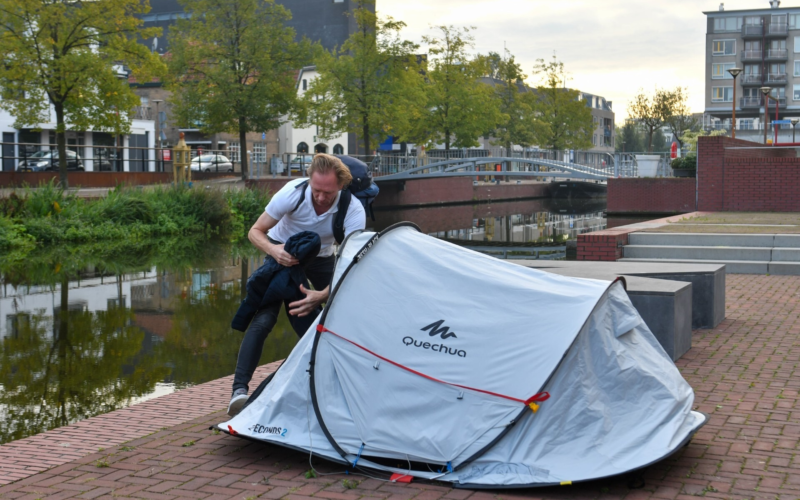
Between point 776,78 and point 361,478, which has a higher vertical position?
point 776,78

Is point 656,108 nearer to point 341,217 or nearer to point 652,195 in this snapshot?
point 652,195

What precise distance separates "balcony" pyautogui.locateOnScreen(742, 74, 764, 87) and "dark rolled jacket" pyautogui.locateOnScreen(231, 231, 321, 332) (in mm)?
83712

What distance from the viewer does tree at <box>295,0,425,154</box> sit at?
42719mm

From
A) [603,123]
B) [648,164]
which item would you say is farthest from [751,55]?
[648,164]

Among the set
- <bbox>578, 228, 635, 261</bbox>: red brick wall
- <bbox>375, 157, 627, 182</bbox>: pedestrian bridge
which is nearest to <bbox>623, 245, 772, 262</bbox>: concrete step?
<bbox>578, 228, 635, 261</bbox>: red brick wall

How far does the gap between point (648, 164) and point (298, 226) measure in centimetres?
3067

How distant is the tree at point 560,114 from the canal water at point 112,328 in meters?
46.2

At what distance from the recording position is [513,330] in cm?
407

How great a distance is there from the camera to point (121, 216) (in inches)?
925

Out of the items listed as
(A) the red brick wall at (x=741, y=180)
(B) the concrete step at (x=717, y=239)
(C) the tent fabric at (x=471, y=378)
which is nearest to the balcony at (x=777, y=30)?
(A) the red brick wall at (x=741, y=180)

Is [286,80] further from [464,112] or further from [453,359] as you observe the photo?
[453,359]


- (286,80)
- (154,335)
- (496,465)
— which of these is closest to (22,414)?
(154,335)

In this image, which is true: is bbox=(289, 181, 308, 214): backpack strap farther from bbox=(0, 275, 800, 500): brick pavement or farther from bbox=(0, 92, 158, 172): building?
bbox=(0, 92, 158, 172): building

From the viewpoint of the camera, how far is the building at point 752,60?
7900 centimetres
